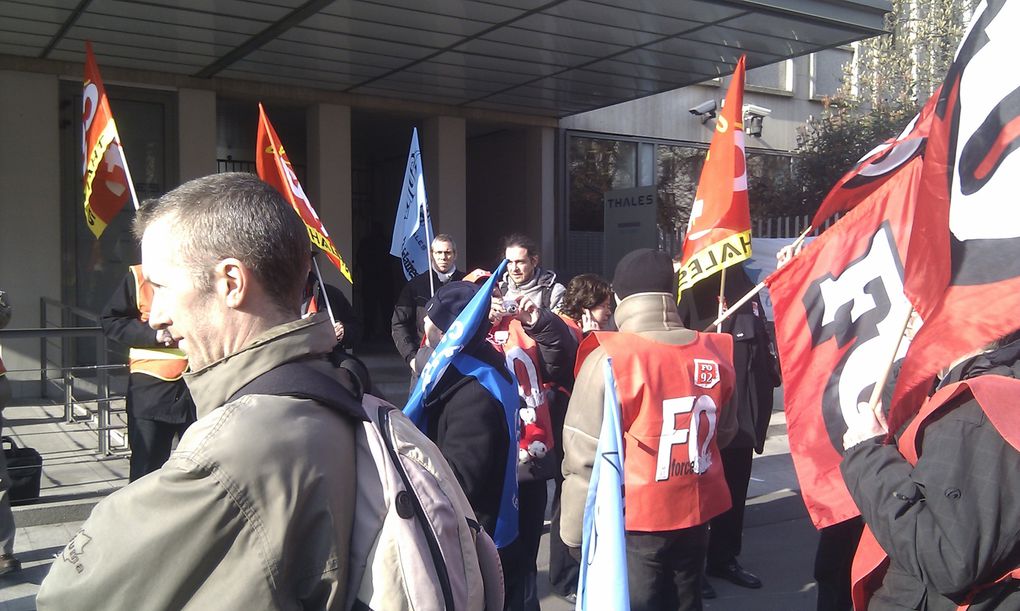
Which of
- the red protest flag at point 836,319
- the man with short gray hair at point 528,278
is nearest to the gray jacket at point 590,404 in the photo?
the red protest flag at point 836,319

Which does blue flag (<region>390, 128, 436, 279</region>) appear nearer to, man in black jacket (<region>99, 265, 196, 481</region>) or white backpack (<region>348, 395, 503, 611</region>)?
man in black jacket (<region>99, 265, 196, 481</region>)

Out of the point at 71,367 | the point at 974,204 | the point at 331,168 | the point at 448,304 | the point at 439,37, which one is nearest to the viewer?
the point at 974,204

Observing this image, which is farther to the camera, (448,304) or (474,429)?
(448,304)

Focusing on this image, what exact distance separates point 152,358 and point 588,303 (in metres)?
2.55

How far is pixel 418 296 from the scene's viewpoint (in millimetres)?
6188

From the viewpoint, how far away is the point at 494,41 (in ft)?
30.3

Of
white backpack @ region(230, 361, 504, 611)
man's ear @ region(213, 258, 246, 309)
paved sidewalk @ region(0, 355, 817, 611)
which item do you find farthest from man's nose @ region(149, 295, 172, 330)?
paved sidewalk @ region(0, 355, 817, 611)

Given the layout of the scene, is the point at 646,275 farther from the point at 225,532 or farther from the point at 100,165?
the point at 100,165

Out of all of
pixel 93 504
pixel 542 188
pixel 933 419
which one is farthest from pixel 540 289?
pixel 542 188

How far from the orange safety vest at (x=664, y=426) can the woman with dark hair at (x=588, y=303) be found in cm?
199

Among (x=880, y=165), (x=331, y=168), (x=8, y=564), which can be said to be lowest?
(x=8, y=564)

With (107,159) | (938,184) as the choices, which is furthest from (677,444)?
(107,159)

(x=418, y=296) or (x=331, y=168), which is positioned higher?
(x=331, y=168)

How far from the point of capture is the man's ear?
1.48 m
